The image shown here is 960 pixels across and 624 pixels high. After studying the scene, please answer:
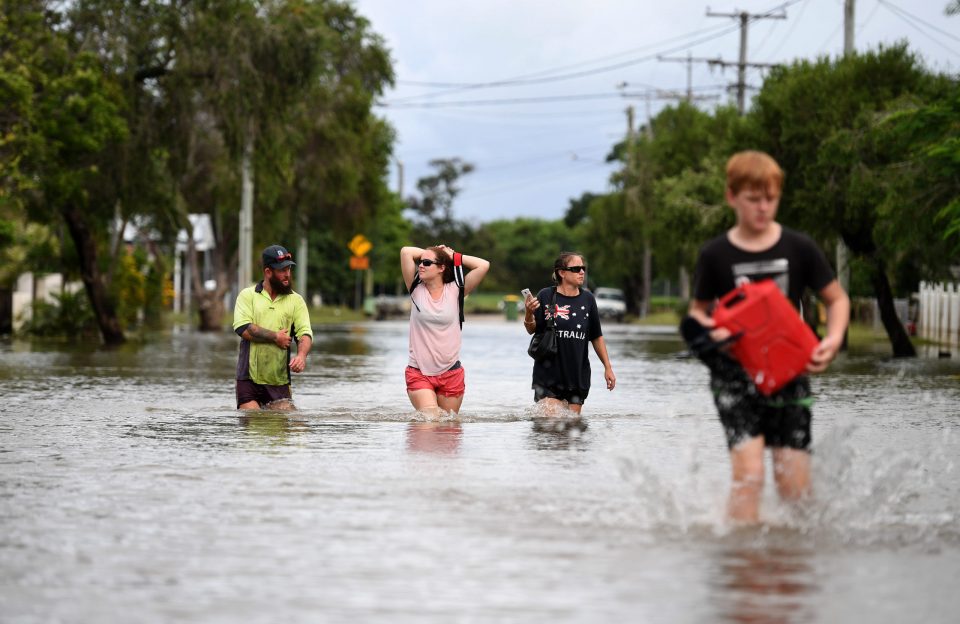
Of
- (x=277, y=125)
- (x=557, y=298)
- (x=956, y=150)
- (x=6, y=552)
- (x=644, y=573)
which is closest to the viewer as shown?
(x=644, y=573)

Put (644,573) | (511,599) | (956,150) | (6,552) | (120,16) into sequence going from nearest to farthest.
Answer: (511,599), (644,573), (6,552), (956,150), (120,16)

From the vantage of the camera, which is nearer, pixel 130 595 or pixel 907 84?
pixel 130 595

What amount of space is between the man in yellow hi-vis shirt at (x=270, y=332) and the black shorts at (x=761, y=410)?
635 cm

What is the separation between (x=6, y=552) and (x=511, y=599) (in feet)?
7.87

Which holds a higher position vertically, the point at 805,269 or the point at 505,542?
the point at 805,269

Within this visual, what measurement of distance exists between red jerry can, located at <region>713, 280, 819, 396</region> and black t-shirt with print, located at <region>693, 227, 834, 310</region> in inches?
5.5

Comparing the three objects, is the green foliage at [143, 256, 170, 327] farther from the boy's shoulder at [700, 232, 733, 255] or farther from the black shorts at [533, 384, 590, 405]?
the boy's shoulder at [700, 232, 733, 255]

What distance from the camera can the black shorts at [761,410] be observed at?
8.00m

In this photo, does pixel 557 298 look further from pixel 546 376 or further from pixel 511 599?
pixel 511 599

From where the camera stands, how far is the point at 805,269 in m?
8.07

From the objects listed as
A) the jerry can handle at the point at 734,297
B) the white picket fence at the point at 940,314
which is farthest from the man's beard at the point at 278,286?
Result: the white picket fence at the point at 940,314

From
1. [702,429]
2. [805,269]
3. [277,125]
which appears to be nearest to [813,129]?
[277,125]

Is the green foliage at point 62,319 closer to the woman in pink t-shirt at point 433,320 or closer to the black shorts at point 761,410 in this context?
the woman in pink t-shirt at point 433,320

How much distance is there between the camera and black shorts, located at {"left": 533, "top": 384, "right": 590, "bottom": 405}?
1454 centimetres
